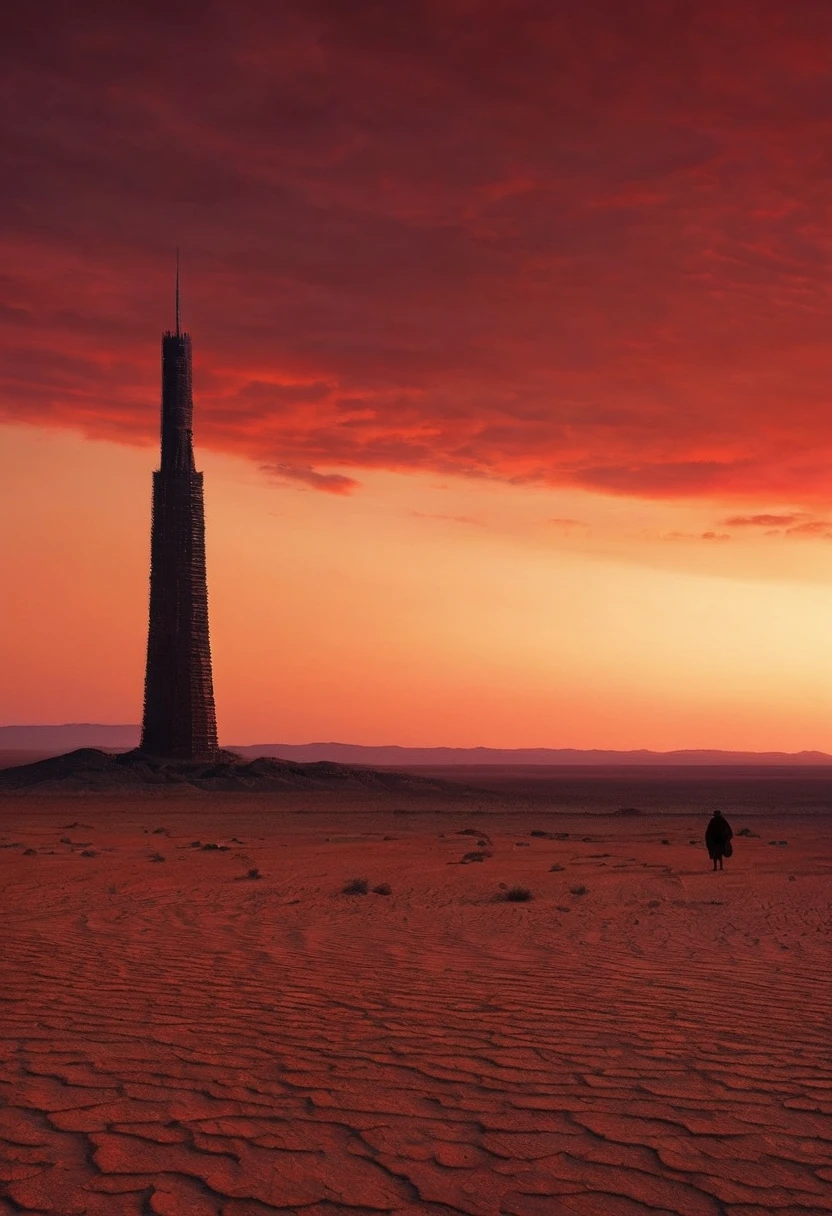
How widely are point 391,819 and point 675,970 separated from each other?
36.3m

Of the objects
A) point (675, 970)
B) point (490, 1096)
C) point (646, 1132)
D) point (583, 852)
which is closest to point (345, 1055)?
point (490, 1096)

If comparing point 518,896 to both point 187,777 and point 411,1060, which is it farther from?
point 187,777

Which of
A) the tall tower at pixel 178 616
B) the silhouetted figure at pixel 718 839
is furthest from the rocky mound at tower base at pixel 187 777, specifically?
the silhouetted figure at pixel 718 839

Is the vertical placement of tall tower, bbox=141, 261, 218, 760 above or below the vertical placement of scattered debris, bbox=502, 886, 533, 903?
above

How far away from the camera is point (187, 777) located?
212 ft

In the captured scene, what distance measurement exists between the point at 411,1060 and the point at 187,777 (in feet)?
196

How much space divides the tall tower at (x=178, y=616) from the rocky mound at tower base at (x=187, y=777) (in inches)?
76.9

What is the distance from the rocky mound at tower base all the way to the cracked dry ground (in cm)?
4690

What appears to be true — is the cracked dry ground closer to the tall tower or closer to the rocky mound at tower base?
the rocky mound at tower base

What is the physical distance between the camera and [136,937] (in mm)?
12156

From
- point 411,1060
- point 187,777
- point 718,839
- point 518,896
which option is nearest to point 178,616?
point 187,777

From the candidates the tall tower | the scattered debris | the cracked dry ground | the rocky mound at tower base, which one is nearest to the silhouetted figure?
the scattered debris

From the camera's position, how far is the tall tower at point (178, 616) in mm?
68750

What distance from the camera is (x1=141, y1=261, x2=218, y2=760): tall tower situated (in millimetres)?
68750
